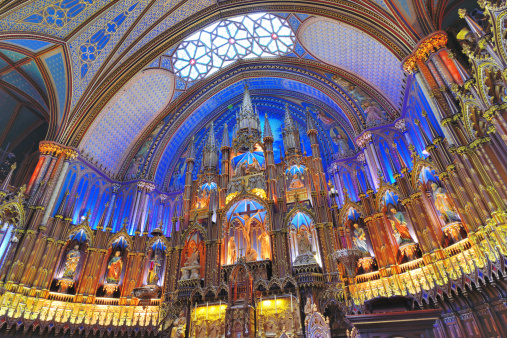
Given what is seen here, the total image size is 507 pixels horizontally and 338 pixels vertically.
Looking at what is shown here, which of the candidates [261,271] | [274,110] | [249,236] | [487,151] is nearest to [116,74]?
[274,110]

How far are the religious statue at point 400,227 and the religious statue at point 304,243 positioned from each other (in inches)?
150

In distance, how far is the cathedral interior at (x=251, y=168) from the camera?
955 centimetres

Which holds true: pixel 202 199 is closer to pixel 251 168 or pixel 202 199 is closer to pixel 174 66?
pixel 251 168

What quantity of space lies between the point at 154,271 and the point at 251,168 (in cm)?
798

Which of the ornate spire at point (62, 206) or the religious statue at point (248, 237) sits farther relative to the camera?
the ornate spire at point (62, 206)

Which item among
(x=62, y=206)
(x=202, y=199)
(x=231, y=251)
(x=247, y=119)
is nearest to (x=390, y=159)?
(x=231, y=251)

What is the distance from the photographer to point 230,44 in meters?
22.5

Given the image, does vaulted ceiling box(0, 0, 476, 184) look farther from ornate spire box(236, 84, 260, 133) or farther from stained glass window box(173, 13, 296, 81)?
ornate spire box(236, 84, 260, 133)

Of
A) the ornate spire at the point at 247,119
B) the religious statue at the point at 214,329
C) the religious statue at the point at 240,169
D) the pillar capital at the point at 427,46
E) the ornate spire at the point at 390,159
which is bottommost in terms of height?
the religious statue at the point at 214,329

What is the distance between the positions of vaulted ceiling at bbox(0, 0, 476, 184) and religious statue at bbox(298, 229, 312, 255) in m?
6.79

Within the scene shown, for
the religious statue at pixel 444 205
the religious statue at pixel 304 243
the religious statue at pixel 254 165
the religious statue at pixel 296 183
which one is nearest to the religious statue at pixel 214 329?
the religious statue at pixel 304 243

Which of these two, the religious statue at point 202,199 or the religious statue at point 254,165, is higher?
the religious statue at point 254,165

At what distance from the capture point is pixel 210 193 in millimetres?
17938

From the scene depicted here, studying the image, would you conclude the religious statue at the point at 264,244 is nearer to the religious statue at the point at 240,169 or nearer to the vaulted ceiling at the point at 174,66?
the religious statue at the point at 240,169
